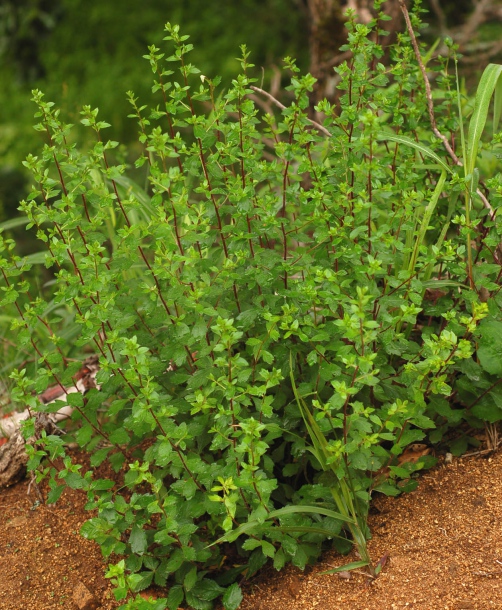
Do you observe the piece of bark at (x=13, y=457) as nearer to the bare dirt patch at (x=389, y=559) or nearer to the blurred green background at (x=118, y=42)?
the bare dirt patch at (x=389, y=559)

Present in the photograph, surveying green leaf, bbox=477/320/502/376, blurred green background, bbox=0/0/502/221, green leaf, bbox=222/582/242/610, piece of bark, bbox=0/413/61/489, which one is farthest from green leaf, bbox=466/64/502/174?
blurred green background, bbox=0/0/502/221

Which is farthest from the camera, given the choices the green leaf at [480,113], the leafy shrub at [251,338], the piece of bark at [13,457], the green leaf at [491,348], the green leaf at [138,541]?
the piece of bark at [13,457]

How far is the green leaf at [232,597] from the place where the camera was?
2160 millimetres

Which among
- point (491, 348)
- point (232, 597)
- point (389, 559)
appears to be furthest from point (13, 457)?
point (491, 348)

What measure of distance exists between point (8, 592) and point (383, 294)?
4.84ft

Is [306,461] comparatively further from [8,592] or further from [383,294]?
[8,592]

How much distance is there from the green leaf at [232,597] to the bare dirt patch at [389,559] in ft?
0.18

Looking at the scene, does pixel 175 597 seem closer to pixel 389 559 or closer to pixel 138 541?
pixel 138 541

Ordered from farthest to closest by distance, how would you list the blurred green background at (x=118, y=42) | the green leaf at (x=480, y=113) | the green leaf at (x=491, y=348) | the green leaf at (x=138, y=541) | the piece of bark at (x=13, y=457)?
the blurred green background at (x=118, y=42) → the piece of bark at (x=13, y=457) → the green leaf at (x=480, y=113) → the green leaf at (x=491, y=348) → the green leaf at (x=138, y=541)

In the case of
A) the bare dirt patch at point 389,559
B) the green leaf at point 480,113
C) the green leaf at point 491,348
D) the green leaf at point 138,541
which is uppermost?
the green leaf at point 480,113

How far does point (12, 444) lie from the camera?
9.30 feet

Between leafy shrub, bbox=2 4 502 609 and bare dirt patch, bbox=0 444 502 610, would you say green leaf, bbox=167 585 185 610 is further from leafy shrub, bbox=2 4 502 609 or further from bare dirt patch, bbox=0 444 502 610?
bare dirt patch, bbox=0 444 502 610

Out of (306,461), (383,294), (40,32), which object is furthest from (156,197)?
(40,32)

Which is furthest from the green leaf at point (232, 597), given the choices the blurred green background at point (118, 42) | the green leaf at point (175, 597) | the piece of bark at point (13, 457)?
the blurred green background at point (118, 42)
